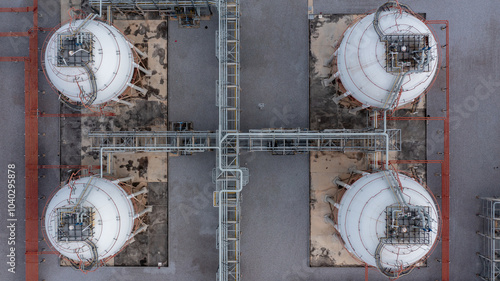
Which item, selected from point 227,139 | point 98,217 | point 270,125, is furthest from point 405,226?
point 98,217

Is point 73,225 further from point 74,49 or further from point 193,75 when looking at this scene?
point 193,75

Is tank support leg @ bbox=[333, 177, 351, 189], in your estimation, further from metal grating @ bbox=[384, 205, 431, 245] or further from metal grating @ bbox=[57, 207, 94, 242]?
metal grating @ bbox=[57, 207, 94, 242]

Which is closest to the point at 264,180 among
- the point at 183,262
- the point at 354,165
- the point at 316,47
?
the point at 354,165

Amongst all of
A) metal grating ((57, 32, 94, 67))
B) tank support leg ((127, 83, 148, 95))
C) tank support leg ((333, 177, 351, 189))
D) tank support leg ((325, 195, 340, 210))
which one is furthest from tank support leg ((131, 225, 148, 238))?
tank support leg ((333, 177, 351, 189))

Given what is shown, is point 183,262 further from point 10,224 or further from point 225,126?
point 10,224

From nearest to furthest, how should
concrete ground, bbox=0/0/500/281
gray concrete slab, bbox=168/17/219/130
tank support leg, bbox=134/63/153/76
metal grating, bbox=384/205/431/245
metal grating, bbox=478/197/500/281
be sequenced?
1. metal grating, bbox=384/205/431/245
2. tank support leg, bbox=134/63/153/76
3. metal grating, bbox=478/197/500/281
4. concrete ground, bbox=0/0/500/281
5. gray concrete slab, bbox=168/17/219/130

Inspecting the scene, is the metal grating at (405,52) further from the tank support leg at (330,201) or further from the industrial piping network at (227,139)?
the tank support leg at (330,201)
